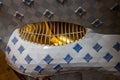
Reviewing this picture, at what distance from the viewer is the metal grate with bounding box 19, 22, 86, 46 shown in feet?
3.82

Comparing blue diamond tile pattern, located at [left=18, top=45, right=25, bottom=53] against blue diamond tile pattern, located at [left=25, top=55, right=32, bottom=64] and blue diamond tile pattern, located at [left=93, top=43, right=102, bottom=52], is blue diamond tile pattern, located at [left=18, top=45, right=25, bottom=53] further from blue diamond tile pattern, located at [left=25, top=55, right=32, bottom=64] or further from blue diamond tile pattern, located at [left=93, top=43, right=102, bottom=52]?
blue diamond tile pattern, located at [left=93, top=43, right=102, bottom=52]

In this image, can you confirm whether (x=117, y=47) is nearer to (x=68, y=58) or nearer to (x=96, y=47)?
(x=96, y=47)

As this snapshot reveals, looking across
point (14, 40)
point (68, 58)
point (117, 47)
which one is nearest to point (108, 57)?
point (117, 47)

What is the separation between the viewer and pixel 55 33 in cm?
117

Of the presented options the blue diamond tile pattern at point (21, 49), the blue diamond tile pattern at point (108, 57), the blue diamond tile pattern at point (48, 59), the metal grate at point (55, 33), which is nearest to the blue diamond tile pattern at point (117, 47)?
the blue diamond tile pattern at point (108, 57)

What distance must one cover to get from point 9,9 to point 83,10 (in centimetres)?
34

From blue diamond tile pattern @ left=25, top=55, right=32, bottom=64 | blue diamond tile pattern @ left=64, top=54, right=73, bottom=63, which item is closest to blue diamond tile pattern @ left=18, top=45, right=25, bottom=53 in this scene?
blue diamond tile pattern @ left=25, top=55, right=32, bottom=64

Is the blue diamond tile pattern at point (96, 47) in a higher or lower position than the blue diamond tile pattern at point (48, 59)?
higher

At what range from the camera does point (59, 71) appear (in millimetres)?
1188

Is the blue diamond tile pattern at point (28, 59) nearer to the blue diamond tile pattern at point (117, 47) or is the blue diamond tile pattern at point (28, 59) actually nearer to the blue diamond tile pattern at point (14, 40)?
the blue diamond tile pattern at point (14, 40)

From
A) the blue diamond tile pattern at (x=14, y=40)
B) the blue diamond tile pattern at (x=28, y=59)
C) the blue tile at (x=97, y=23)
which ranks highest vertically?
the blue tile at (x=97, y=23)

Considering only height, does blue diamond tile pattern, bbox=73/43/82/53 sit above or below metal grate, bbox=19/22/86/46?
below

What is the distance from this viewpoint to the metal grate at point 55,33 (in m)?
1.16

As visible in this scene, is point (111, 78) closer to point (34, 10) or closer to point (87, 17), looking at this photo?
point (87, 17)
